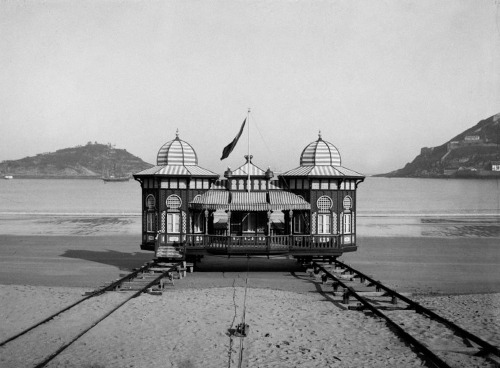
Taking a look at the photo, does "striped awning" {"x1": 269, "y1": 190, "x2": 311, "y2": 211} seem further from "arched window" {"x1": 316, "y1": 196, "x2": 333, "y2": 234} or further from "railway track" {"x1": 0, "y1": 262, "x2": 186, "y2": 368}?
"railway track" {"x1": 0, "y1": 262, "x2": 186, "y2": 368}

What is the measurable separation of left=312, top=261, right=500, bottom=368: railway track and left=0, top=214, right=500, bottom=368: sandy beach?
0.64 ft

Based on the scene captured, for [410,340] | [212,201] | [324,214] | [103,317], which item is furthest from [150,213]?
[410,340]

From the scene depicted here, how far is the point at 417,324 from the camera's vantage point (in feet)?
54.3

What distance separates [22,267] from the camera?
28938mm

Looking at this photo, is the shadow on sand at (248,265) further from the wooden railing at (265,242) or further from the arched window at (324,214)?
the arched window at (324,214)

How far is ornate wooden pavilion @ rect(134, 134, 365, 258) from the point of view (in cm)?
2580

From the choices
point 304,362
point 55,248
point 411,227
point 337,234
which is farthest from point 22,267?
point 411,227

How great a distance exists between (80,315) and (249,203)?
390 inches

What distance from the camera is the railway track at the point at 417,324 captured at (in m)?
13.4

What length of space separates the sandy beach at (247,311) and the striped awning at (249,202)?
3197mm

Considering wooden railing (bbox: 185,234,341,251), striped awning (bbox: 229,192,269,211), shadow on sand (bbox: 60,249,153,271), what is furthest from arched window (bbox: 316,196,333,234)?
shadow on sand (bbox: 60,249,153,271)

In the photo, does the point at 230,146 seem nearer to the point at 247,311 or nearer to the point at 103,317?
the point at 247,311

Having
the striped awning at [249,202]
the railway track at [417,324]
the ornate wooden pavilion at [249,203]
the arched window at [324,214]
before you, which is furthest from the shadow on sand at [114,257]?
the railway track at [417,324]

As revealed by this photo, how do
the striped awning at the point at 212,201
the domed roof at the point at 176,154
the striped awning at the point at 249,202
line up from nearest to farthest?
the striped awning at the point at 249,202 < the striped awning at the point at 212,201 < the domed roof at the point at 176,154
